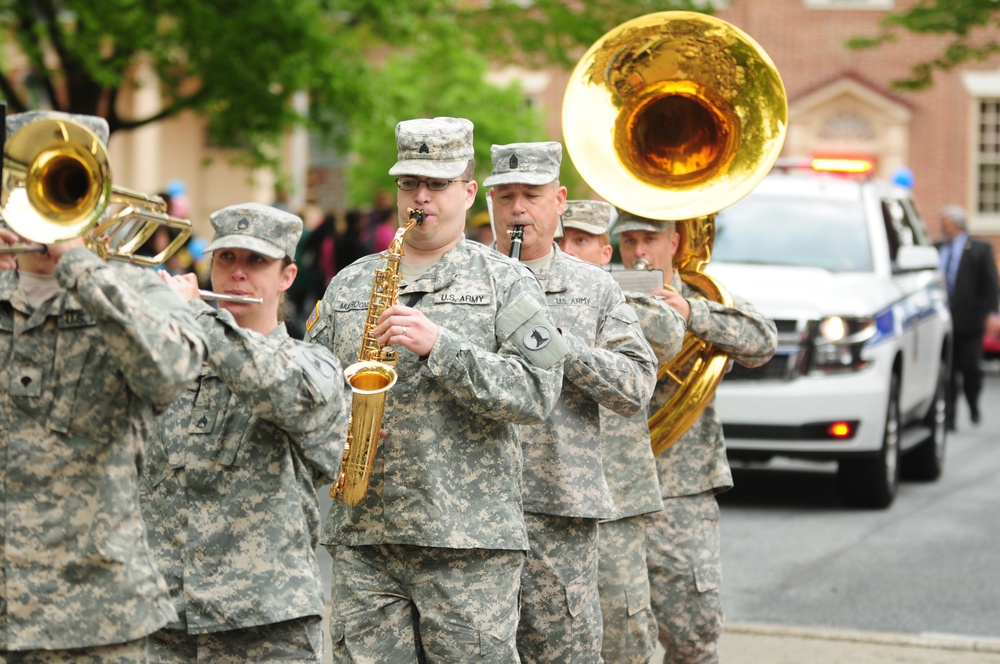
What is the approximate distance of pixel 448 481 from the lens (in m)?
4.66

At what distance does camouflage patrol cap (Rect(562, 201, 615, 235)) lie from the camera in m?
6.24

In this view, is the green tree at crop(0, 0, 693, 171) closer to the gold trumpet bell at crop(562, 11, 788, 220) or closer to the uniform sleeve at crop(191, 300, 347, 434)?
the gold trumpet bell at crop(562, 11, 788, 220)

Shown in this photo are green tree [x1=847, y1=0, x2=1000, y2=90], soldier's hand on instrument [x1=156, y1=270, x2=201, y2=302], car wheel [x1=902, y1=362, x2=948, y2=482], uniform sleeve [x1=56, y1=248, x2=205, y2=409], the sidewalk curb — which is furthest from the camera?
green tree [x1=847, y1=0, x2=1000, y2=90]

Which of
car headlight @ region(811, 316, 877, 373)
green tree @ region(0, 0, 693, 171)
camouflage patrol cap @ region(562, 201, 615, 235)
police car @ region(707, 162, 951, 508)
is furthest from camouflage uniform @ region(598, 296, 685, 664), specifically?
green tree @ region(0, 0, 693, 171)

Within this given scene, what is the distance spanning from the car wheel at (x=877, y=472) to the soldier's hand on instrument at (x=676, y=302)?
474cm

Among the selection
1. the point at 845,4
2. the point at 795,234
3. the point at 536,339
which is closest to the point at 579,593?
the point at 536,339

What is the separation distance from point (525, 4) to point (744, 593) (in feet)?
45.8

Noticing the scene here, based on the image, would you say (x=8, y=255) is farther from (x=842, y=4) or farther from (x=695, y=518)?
(x=842, y=4)

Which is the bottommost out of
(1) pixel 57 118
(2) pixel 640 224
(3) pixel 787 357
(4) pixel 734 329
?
(3) pixel 787 357

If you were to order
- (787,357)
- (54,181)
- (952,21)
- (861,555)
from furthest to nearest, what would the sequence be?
(952,21) → (787,357) → (861,555) → (54,181)

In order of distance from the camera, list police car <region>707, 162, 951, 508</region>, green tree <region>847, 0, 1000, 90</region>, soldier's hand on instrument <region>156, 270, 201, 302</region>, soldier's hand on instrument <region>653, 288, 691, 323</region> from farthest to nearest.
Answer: green tree <region>847, 0, 1000, 90</region> < police car <region>707, 162, 951, 508</region> < soldier's hand on instrument <region>653, 288, 691, 323</region> < soldier's hand on instrument <region>156, 270, 201, 302</region>

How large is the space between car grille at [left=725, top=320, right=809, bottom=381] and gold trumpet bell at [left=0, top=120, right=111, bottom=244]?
7.31 metres

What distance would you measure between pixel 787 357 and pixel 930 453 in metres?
2.59

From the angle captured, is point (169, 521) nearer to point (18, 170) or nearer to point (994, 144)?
point (18, 170)
